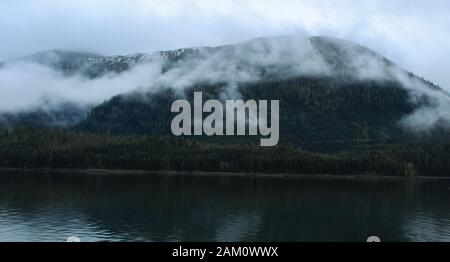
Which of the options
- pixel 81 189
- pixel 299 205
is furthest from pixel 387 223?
pixel 81 189

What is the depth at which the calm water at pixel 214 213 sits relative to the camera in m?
78.9

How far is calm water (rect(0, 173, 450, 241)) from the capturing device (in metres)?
78.9

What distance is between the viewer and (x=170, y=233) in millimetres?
79125

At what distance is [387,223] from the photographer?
95.1 meters

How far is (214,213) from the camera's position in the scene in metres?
100
